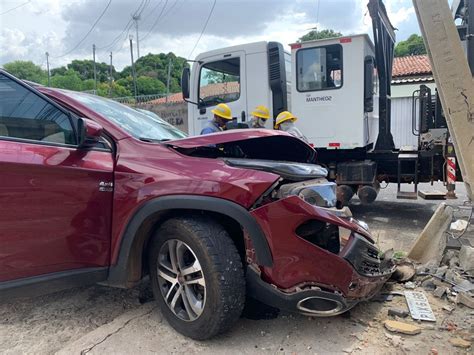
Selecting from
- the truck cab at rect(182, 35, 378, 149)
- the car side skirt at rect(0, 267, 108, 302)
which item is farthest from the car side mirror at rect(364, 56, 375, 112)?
the car side skirt at rect(0, 267, 108, 302)

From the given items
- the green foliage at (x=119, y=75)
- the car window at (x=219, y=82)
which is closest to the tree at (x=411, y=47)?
the green foliage at (x=119, y=75)

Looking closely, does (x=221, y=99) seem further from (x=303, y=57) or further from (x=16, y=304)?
(x=16, y=304)

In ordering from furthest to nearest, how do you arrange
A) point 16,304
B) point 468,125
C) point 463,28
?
point 463,28 < point 16,304 < point 468,125

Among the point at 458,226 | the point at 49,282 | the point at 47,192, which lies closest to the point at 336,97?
the point at 458,226

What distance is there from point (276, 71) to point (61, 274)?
16.2ft

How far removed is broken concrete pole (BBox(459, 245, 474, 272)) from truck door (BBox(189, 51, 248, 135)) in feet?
13.2

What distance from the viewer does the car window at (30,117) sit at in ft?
9.71

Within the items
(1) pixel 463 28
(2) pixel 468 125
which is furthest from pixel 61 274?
(1) pixel 463 28

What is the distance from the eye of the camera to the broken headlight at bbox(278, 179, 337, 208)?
8.70 feet

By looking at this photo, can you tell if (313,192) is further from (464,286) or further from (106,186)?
(464,286)

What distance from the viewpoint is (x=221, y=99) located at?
23.6 ft

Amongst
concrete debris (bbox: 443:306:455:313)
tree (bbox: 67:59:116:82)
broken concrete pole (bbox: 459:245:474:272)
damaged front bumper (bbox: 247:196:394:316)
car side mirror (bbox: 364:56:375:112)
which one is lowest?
concrete debris (bbox: 443:306:455:313)

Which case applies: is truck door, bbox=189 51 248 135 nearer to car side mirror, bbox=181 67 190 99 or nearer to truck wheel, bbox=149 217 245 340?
car side mirror, bbox=181 67 190 99

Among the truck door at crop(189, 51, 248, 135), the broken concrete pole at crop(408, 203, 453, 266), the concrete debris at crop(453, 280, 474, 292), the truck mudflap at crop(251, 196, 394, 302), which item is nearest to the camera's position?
the truck mudflap at crop(251, 196, 394, 302)
